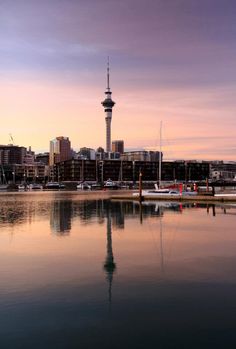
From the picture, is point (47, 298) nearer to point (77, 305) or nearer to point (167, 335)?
point (77, 305)

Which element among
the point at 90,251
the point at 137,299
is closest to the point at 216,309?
the point at 137,299

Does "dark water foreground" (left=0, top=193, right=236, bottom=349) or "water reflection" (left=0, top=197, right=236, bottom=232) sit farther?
"water reflection" (left=0, top=197, right=236, bottom=232)

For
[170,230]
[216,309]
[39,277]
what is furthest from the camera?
[170,230]

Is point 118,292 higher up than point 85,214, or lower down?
higher up

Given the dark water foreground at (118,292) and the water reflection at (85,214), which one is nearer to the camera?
the dark water foreground at (118,292)

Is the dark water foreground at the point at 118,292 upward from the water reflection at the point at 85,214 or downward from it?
upward

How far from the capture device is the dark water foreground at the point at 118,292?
10297 millimetres

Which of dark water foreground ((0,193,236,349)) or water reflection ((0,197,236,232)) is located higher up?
dark water foreground ((0,193,236,349))

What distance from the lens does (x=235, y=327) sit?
10.8 m

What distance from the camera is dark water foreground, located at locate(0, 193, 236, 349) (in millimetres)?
10297

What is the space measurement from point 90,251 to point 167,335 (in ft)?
38.5

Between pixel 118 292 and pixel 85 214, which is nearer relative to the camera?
pixel 118 292

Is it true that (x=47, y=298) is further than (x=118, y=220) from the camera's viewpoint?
No

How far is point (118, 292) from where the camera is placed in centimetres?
1396
